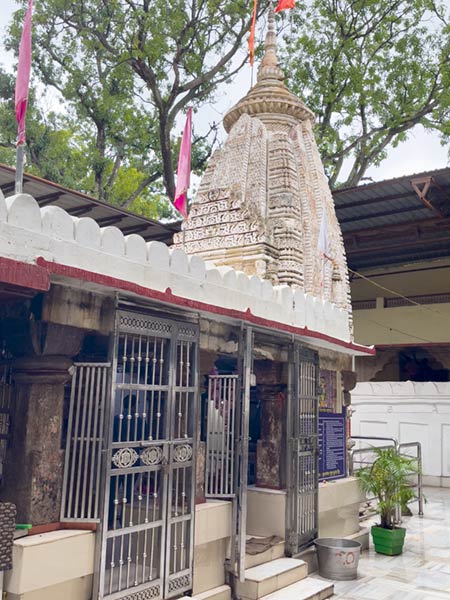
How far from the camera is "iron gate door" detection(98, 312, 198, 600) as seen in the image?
4484 millimetres

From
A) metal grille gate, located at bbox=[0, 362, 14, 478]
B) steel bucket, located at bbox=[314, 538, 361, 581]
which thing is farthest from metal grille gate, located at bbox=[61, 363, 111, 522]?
steel bucket, located at bbox=[314, 538, 361, 581]

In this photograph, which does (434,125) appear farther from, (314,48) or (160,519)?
(160,519)

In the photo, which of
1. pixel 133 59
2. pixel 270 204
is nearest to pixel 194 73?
pixel 133 59

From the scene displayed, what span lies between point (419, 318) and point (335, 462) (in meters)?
11.6

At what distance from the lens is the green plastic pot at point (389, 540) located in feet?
25.3

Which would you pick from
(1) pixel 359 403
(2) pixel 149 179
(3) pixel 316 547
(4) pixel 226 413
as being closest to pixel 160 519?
(4) pixel 226 413

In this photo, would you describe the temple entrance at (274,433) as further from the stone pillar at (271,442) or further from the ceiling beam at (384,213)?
the ceiling beam at (384,213)

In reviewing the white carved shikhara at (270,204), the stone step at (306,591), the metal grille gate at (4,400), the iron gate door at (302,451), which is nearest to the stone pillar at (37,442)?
the metal grille gate at (4,400)

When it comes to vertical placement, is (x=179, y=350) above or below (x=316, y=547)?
above

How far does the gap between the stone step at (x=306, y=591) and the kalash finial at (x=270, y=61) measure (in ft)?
27.7

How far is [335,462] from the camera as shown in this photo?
801cm

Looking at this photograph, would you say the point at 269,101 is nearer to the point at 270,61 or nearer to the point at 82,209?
the point at 270,61

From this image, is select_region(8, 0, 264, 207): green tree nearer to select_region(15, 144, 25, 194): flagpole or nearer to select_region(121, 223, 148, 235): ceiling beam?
select_region(121, 223, 148, 235): ceiling beam

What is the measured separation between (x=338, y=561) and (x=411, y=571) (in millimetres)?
1199
